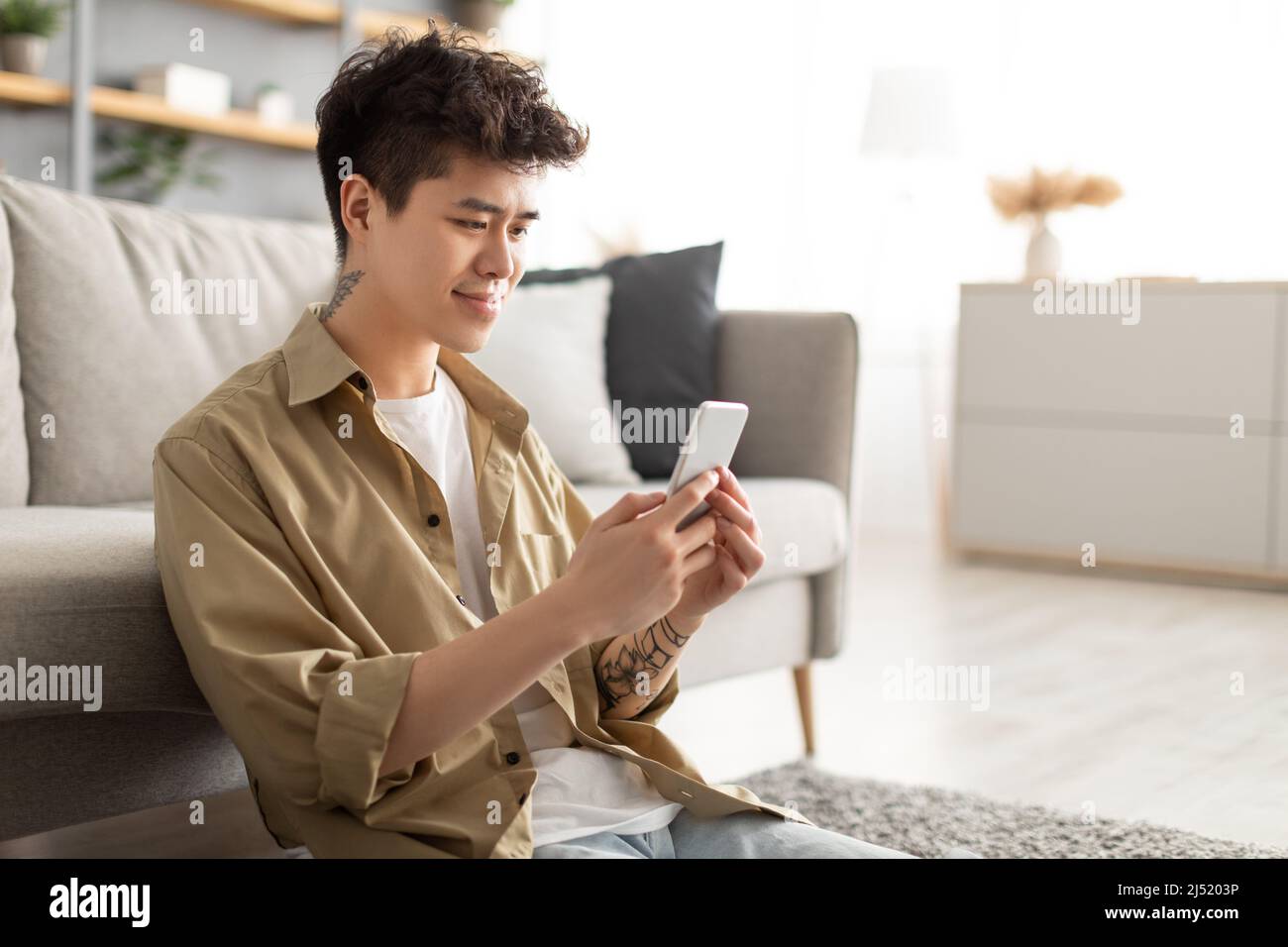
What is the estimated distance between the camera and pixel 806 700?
2.45 metres

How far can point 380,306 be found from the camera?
46.0 inches

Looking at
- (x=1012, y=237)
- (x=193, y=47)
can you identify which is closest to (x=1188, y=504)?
(x=1012, y=237)

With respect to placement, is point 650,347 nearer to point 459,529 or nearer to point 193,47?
point 459,529

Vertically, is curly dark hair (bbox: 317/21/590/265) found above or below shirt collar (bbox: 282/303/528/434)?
above

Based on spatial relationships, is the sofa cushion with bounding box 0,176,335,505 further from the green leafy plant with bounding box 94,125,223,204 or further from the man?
the green leafy plant with bounding box 94,125,223,204

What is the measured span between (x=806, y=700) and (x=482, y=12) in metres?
3.88

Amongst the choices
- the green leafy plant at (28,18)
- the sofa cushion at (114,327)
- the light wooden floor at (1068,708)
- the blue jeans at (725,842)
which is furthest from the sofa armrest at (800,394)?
the green leafy plant at (28,18)

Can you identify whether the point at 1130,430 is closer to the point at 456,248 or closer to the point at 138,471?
the point at 138,471

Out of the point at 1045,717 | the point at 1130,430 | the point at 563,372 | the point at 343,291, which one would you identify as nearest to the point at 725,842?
the point at 343,291

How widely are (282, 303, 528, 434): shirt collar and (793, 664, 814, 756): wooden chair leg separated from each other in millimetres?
1354

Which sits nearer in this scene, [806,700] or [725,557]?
[725,557]

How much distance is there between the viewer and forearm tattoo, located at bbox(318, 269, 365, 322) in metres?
1.19

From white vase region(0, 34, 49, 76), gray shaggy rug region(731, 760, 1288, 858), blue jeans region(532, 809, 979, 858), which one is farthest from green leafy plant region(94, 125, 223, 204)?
blue jeans region(532, 809, 979, 858)

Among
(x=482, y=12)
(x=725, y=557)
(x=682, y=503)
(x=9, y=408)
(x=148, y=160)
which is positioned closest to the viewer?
(x=682, y=503)
